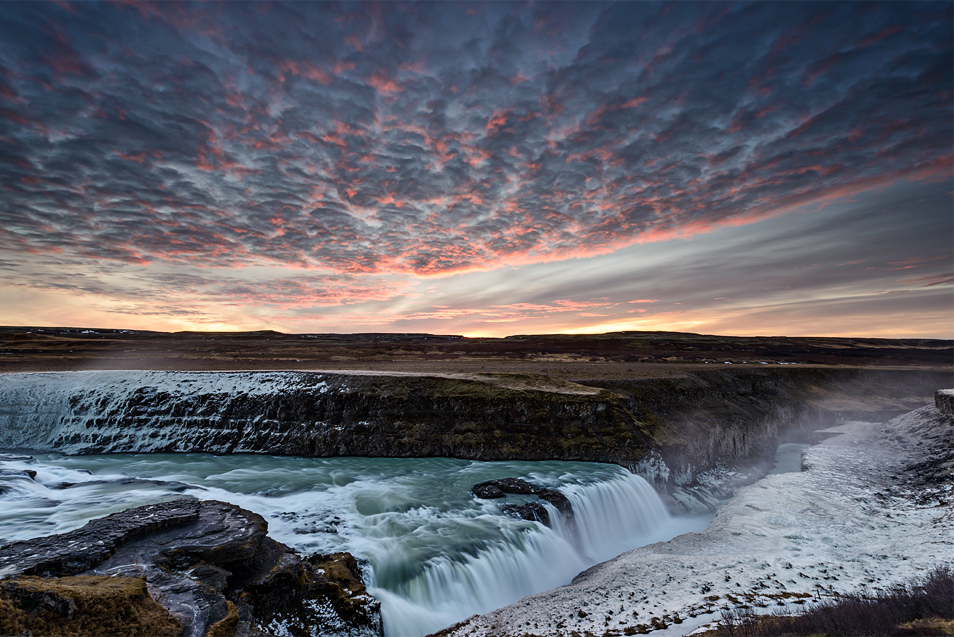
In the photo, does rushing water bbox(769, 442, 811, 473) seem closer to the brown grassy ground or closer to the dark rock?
the brown grassy ground

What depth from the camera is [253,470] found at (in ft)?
62.0

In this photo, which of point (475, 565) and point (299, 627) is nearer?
point (299, 627)

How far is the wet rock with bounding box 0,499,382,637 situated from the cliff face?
41.3ft

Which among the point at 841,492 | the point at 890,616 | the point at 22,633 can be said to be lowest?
the point at 841,492

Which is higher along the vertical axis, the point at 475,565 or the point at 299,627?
the point at 299,627

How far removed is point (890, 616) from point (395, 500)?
1325cm

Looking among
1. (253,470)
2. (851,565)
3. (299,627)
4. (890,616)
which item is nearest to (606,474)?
(851,565)

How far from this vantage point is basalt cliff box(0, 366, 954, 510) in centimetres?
2198

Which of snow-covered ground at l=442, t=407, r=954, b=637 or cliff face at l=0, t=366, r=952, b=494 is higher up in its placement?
cliff face at l=0, t=366, r=952, b=494

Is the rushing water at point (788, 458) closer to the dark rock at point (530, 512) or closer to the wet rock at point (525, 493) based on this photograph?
the wet rock at point (525, 493)

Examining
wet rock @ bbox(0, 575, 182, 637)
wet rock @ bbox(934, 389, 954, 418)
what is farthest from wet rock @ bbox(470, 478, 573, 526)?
wet rock @ bbox(934, 389, 954, 418)

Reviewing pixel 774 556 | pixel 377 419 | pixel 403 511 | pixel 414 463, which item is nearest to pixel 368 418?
pixel 377 419

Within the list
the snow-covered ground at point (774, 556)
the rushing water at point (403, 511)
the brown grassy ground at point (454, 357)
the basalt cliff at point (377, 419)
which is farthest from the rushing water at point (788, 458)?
the rushing water at point (403, 511)

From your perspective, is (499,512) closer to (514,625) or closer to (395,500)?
(395,500)
